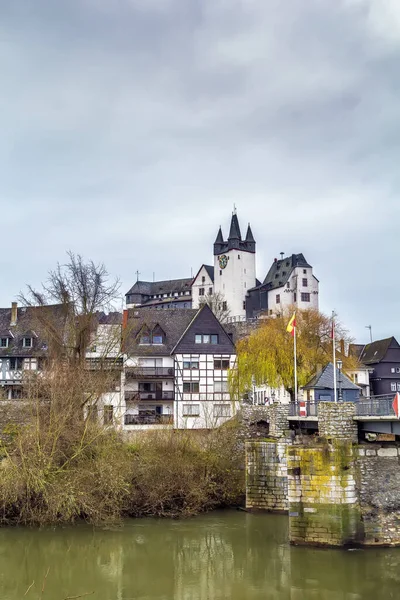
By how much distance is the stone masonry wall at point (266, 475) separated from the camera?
1103 inches

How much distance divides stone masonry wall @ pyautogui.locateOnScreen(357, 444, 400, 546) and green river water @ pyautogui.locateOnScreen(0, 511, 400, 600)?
0.54 meters

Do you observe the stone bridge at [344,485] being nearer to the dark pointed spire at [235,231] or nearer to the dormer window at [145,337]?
the dormer window at [145,337]

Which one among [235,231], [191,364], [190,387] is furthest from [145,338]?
[235,231]

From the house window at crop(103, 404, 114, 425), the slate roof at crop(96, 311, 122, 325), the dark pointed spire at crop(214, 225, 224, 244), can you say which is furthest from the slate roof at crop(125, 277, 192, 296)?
the house window at crop(103, 404, 114, 425)

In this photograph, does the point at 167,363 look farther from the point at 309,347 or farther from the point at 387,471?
the point at 387,471

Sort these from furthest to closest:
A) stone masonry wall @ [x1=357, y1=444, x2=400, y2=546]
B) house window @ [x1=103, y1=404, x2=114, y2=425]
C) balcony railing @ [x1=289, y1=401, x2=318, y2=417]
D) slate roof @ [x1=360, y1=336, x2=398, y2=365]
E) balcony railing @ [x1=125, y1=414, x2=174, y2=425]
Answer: slate roof @ [x1=360, y1=336, x2=398, y2=365], balcony railing @ [x1=125, y1=414, x2=174, y2=425], house window @ [x1=103, y1=404, x2=114, y2=425], balcony railing @ [x1=289, y1=401, x2=318, y2=417], stone masonry wall @ [x1=357, y1=444, x2=400, y2=546]

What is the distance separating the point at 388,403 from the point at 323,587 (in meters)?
5.67

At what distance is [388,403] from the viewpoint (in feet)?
65.8

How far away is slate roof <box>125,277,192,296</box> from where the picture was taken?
391 feet

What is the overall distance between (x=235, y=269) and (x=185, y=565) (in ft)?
267

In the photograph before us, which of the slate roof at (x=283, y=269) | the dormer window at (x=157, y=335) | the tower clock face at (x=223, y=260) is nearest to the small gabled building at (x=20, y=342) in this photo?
the dormer window at (x=157, y=335)

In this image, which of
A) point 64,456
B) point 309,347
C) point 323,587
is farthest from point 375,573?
point 309,347

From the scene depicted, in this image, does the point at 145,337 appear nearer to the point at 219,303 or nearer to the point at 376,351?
the point at 376,351

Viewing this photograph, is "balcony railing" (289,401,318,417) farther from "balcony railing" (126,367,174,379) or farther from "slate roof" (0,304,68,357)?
"balcony railing" (126,367,174,379)
